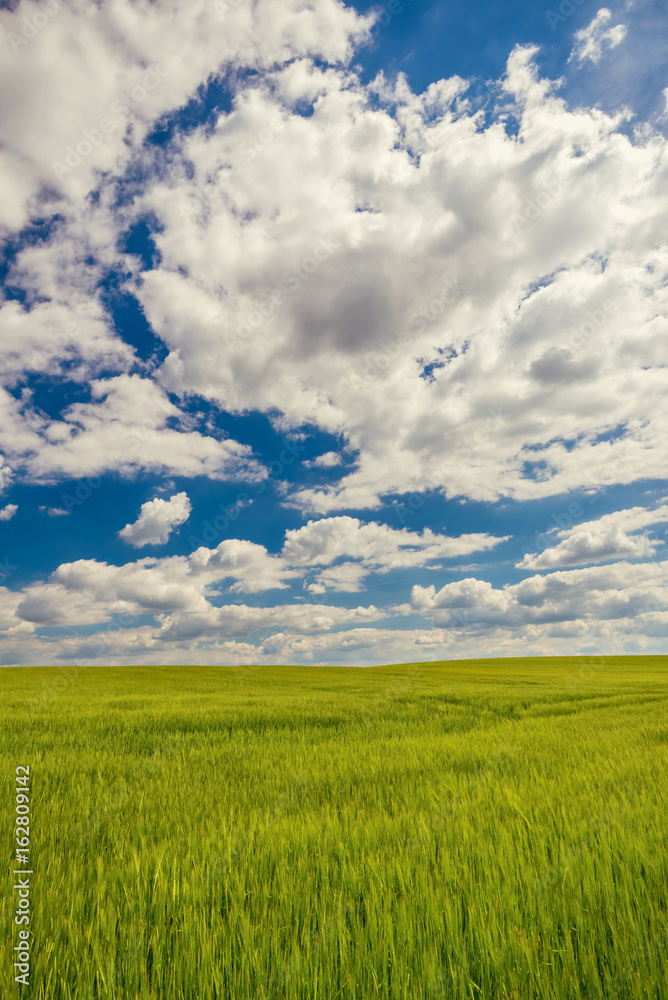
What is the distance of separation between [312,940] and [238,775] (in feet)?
16.3

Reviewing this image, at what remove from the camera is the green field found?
243cm

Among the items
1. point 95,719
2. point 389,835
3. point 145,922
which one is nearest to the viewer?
point 145,922

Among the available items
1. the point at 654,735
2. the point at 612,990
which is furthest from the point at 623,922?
the point at 654,735

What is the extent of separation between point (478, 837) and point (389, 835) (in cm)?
78

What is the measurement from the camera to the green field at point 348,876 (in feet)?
7.98

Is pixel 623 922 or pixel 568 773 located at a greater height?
pixel 623 922

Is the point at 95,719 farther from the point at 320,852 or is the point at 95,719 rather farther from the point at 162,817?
the point at 320,852

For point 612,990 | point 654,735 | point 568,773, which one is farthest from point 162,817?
point 654,735

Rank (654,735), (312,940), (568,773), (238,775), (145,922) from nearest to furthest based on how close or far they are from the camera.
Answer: (312,940) < (145,922) < (568,773) < (238,775) < (654,735)

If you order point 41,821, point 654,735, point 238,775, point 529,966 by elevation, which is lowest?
point 654,735

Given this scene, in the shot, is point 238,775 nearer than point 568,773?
No

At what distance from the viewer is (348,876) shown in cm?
343

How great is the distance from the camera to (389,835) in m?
4.23

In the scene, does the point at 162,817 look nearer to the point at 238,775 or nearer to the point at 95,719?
the point at 238,775
